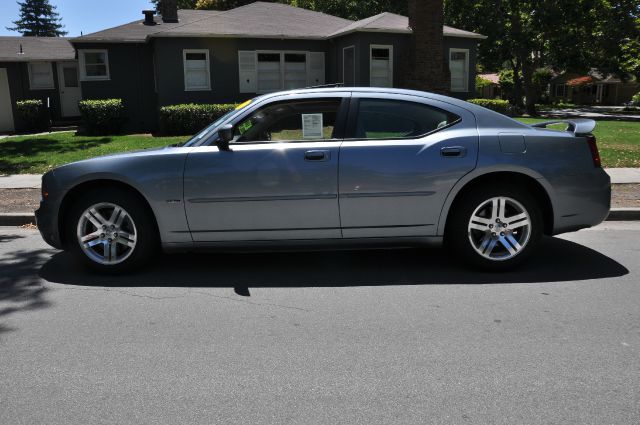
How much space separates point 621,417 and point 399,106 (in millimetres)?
3256

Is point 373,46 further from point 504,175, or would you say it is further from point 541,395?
point 541,395

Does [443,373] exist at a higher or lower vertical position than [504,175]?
lower

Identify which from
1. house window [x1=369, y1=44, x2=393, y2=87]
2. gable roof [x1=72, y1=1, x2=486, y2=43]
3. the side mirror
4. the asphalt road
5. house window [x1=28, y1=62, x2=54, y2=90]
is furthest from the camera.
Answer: house window [x1=28, y1=62, x2=54, y2=90]

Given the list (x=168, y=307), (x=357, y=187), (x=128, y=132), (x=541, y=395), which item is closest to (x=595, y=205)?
(x=357, y=187)

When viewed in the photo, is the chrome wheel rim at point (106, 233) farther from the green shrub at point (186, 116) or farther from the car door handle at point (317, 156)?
the green shrub at point (186, 116)

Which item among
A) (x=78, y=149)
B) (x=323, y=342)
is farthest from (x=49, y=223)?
(x=78, y=149)

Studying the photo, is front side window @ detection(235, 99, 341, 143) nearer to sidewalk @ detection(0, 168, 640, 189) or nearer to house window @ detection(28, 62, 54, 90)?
sidewalk @ detection(0, 168, 640, 189)

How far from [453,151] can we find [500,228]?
839 millimetres

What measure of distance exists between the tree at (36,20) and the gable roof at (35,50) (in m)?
60.4

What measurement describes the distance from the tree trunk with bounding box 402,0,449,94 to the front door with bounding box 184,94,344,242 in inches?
305

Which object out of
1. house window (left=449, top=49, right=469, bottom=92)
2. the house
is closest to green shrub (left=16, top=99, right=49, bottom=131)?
the house

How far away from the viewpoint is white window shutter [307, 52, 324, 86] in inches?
845

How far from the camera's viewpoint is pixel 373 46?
20.0 meters

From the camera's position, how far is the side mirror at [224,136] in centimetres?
501
